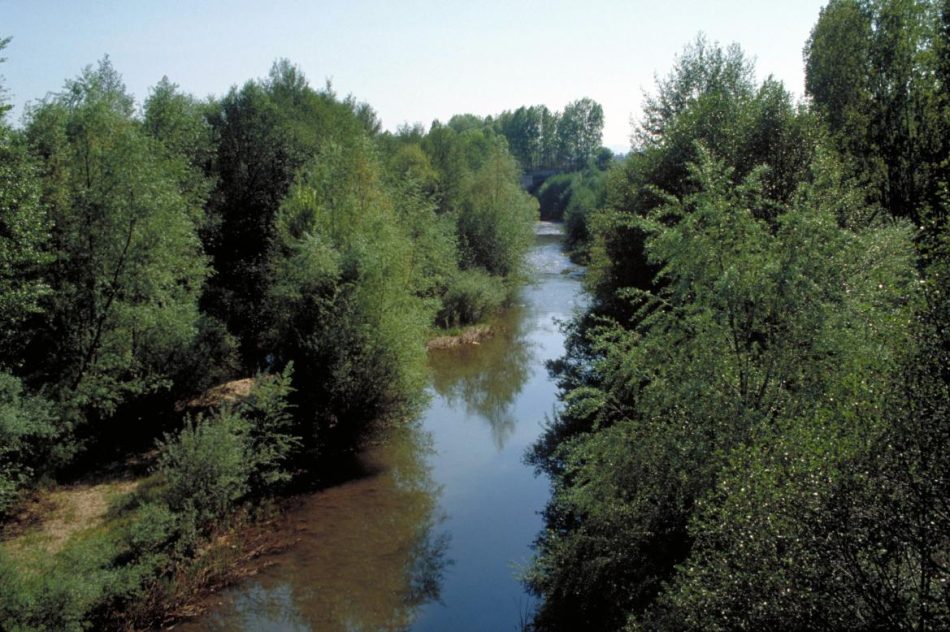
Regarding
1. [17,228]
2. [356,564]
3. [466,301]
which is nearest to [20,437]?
[17,228]

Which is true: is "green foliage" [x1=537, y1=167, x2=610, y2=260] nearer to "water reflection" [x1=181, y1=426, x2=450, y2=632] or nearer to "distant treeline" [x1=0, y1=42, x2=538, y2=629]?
"distant treeline" [x1=0, y1=42, x2=538, y2=629]

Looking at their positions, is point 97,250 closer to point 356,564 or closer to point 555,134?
point 356,564

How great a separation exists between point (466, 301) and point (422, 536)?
20.4 metres

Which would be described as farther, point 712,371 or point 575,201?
point 575,201

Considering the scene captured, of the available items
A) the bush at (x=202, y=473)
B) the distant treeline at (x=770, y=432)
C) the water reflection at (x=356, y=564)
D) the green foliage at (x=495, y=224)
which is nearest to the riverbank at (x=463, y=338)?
the green foliage at (x=495, y=224)

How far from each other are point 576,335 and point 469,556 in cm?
1027

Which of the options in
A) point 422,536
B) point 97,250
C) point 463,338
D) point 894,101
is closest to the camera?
point 422,536

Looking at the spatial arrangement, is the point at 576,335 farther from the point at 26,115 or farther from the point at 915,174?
the point at 26,115

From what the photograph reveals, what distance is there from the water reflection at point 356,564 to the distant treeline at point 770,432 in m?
3.23

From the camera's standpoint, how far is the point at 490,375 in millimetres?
28859

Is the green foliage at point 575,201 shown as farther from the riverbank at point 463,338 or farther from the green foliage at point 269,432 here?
the green foliage at point 269,432

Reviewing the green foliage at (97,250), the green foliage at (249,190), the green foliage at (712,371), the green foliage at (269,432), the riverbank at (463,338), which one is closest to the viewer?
the green foliage at (712,371)

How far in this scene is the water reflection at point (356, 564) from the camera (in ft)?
43.7

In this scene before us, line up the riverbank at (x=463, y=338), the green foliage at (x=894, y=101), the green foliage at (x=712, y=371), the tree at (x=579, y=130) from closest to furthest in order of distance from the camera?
1. the green foliage at (x=712, y=371)
2. the green foliage at (x=894, y=101)
3. the riverbank at (x=463, y=338)
4. the tree at (x=579, y=130)
